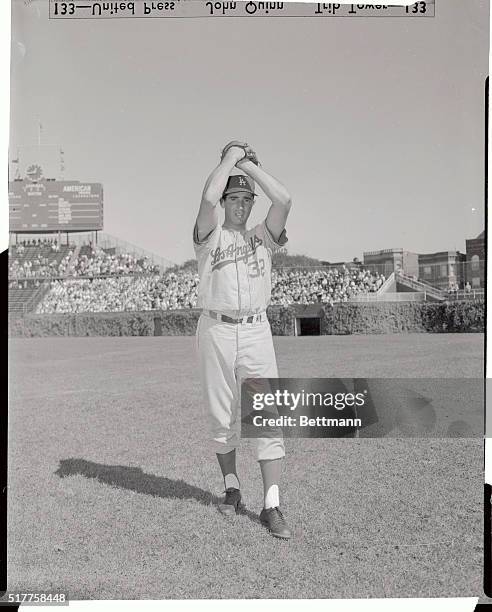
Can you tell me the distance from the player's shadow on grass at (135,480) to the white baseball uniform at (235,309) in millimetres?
369

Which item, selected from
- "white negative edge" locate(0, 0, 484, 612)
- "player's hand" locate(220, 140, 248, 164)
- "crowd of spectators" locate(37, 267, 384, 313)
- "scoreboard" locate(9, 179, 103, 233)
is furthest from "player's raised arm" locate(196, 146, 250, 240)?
"white negative edge" locate(0, 0, 484, 612)

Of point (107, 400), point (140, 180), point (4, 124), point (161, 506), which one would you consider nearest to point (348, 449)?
point (161, 506)

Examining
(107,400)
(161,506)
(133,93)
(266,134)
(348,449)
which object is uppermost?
(133,93)

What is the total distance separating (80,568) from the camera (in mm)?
3361

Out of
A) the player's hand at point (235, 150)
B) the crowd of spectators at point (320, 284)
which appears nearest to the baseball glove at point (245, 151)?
the player's hand at point (235, 150)

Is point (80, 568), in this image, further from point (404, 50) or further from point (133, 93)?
point (404, 50)

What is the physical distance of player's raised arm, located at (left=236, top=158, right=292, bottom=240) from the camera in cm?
337

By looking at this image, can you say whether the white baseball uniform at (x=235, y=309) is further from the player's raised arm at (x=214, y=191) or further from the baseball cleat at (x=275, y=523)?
the baseball cleat at (x=275, y=523)

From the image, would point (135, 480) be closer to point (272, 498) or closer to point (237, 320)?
point (272, 498)

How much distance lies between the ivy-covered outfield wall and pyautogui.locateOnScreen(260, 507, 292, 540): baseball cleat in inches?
36.8

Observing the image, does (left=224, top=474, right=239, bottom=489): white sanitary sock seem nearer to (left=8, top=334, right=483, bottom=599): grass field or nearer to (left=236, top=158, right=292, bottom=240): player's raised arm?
(left=8, top=334, right=483, bottom=599): grass field

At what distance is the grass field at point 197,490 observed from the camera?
11.0 feet

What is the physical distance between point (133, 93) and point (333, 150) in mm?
1099

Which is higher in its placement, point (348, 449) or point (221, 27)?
point (221, 27)
